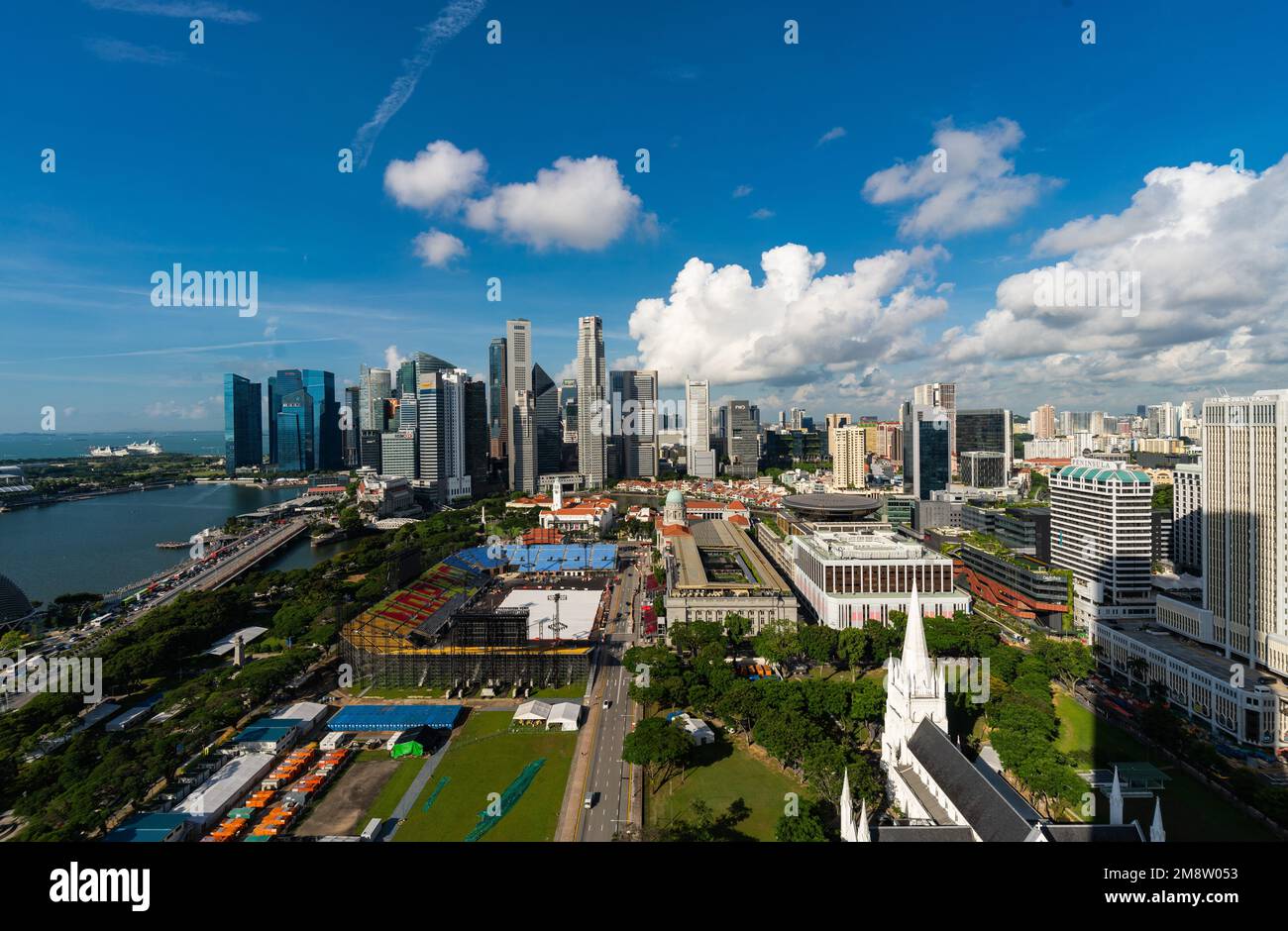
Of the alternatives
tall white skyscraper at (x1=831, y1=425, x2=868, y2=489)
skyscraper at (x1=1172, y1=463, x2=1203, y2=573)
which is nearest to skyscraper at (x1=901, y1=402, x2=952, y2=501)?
tall white skyscraper at (x1=831, y1=425, x2=868, y2=489)

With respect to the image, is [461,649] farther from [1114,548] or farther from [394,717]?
[1114,548]

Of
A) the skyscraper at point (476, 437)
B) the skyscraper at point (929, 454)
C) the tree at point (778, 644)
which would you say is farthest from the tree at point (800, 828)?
the skyscraper at point (476, 437)

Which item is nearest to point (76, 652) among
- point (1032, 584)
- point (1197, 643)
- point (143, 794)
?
point (143, 794)

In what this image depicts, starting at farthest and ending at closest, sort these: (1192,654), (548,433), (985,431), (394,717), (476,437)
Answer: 1. (548,433)
2. (476,437)
3. (985,431)
4. (1192,654)
5. (394,717)

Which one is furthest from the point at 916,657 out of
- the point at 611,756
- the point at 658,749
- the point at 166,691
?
the point at 166,691

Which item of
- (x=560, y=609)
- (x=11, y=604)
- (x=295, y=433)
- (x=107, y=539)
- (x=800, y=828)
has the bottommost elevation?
(x=800, y=828)

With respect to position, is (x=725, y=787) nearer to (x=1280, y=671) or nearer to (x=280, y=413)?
(x=1280, y=671)

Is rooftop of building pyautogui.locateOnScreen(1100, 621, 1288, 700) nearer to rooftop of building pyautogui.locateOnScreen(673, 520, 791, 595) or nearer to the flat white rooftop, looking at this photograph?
rooftop of building pyautogui.locateOnScreen(673, 520, 791, 595)
